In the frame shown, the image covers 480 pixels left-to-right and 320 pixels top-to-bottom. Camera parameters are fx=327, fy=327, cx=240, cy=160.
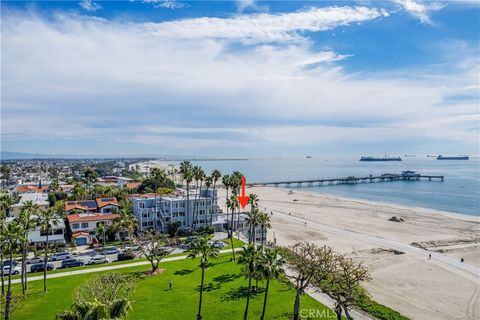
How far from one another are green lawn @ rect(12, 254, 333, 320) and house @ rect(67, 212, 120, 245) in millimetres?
19071

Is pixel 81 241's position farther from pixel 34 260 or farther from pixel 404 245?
pixel 404 245

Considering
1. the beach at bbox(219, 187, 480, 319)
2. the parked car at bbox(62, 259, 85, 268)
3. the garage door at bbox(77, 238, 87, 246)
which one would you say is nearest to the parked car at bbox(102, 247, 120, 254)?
the parked car at bbox(62, 259, 85, 268)

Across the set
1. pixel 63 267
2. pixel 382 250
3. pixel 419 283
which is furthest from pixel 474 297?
pixel 63 267

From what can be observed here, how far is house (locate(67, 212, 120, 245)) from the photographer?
61062mm

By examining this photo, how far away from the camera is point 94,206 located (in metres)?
75.0

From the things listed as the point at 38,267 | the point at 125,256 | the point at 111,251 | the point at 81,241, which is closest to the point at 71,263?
the point at 38,267

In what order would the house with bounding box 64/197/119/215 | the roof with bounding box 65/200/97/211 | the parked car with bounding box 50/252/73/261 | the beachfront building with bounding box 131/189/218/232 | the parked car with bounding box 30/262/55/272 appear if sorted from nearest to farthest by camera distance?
the parked car with bounding box 30/262/55/272 < the parked car with bounding box 50/252/73/261 < the beachfront building with bounding box 131/189/218/232 < the house with bounding box 64/197/119/215 < the roof with bounding box 65/200/97/211

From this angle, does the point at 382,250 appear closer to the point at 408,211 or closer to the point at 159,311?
the point at 159,311

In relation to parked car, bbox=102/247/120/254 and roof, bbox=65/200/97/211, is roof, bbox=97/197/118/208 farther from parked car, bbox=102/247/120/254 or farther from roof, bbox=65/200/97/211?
parked car, bbox=102/247/120/254

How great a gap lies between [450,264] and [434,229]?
92.1 ft

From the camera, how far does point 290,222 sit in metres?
84.0

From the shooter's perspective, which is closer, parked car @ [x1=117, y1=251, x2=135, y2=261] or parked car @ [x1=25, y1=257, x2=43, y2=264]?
parked car @ [x1=25, y1=257, x2=43, y2=264]

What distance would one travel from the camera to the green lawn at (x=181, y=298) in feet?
109

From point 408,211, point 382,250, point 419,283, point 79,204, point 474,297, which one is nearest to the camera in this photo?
point 474,297
